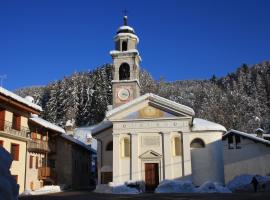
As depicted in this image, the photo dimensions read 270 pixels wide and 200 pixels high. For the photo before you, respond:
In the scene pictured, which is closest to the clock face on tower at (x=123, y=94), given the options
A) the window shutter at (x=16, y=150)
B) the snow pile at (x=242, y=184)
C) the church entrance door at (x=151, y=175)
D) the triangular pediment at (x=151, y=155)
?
the triangular pediment at (x=151, y=155)

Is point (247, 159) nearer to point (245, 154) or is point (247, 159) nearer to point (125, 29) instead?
point (245, 154)

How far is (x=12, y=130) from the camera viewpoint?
3139 cm

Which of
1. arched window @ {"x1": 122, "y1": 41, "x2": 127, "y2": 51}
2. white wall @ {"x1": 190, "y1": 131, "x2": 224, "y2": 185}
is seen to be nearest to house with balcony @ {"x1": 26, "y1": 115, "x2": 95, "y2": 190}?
arched window @ {"x1": 122, "y1": 41, "x2": 127, "y2": 51}

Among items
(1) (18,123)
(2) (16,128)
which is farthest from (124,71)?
(2) (16,128)

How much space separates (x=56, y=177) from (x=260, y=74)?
97.1 metres

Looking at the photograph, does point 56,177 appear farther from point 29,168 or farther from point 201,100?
point 201,100

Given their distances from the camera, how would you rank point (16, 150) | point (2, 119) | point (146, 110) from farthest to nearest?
point (146, 110) → point (16, 150) → point (2, 119)

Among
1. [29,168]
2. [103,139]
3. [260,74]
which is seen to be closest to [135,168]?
[103,139]

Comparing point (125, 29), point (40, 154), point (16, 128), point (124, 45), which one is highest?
point (125, 29)

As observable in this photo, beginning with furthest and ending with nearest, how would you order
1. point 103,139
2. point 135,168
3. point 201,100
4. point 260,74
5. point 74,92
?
point 260,74
point 201,100
point 74,92
point 103,139
point 135,168

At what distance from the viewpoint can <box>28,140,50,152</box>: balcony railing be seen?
113 feet

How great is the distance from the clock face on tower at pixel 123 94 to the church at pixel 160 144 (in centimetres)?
876

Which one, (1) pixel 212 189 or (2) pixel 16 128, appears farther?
(2) pixel 16 128

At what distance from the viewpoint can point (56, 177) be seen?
40875 mm
